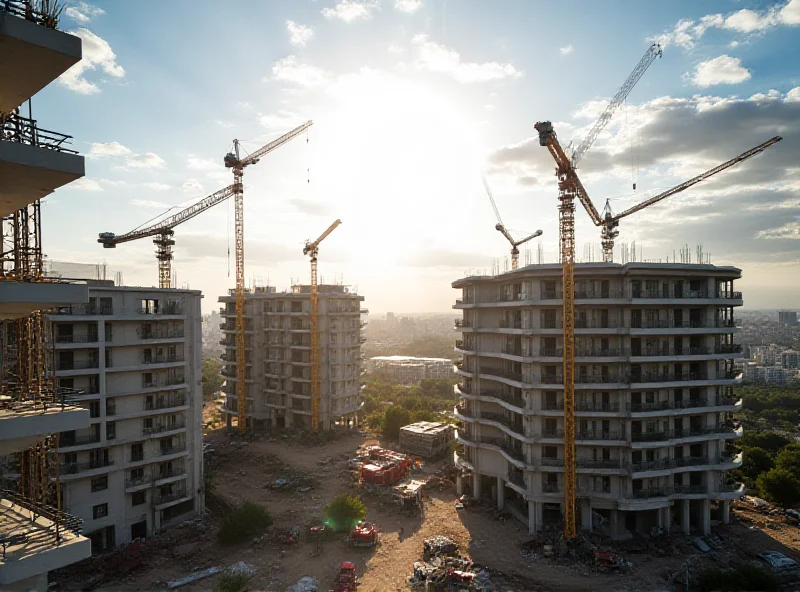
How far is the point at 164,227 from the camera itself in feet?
233

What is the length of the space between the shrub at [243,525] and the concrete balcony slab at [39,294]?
30.7 m

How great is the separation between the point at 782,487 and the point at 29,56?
57.0 m

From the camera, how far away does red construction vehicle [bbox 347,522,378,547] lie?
3481cm

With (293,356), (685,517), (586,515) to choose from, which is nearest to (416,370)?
(293,356)

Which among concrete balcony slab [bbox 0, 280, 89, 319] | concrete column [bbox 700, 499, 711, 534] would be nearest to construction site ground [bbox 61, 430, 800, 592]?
concrete column [bbox 700, 499, 711, 534]

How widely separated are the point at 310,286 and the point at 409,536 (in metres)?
42.0

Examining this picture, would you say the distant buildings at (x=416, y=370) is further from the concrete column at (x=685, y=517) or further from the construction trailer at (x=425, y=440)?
the concrete column at (x=685, y=517)

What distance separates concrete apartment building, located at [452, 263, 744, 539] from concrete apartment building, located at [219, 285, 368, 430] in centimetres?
3414

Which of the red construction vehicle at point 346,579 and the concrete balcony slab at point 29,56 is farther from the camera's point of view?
the red construction vehicle at point 346,579

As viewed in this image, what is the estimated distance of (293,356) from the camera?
68062 millimetres

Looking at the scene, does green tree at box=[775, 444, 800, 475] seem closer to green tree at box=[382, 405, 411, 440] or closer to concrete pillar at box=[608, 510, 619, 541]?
concrete pillar at box=[608, 510, 619, 541]

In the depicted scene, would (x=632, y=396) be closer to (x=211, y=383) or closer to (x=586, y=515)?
(x=586, y=515)

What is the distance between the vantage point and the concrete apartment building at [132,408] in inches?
1346

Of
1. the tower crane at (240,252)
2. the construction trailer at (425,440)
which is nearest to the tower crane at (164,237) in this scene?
the tower crane at (240,252)
